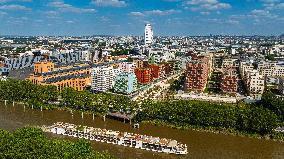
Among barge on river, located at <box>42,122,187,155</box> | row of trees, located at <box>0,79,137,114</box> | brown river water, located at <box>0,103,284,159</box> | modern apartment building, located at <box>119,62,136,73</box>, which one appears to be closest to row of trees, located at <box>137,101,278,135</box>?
brown river water, located at <box>0,103,284,159</box>

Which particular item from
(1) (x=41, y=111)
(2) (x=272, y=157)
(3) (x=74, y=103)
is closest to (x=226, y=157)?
(2) (x=272, y=157)

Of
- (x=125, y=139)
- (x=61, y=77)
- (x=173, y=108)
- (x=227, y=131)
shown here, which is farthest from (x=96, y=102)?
(x=227, y=131)

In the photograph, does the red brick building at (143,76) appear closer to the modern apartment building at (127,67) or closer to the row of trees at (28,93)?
the modern apartment building at (127,67)

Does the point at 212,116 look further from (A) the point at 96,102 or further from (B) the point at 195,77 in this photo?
(B) the point at 195,77

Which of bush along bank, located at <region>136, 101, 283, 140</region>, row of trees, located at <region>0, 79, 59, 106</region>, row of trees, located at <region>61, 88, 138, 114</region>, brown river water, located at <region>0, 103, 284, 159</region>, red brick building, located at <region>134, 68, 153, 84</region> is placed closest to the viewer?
brown river water, located at <region>0, 103, 284, 159</region>

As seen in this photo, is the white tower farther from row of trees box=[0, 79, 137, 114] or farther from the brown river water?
the brown river water

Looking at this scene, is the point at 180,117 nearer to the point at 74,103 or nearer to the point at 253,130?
the point at 253,130
